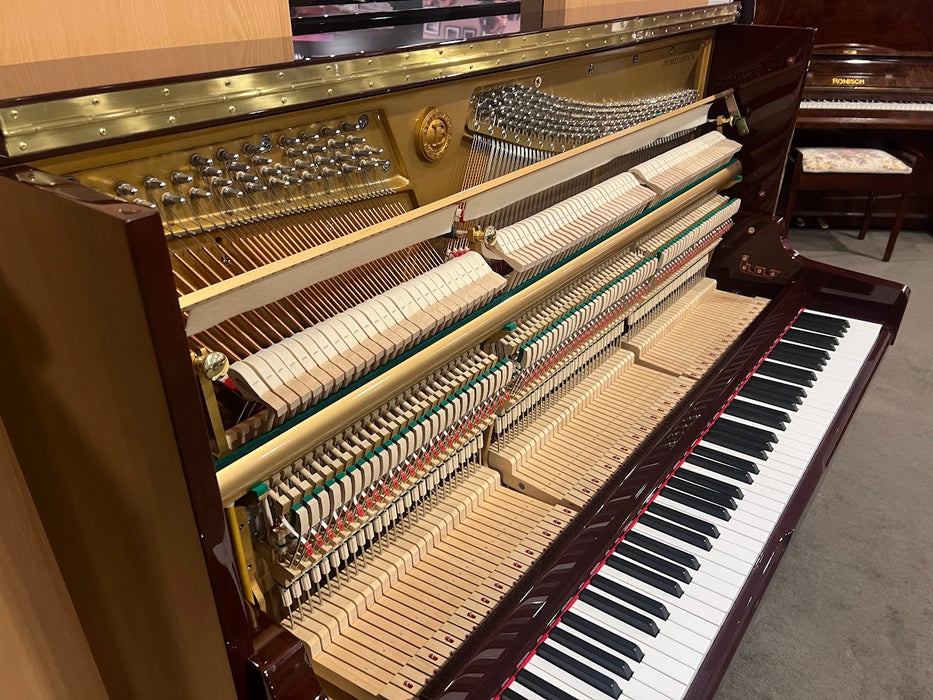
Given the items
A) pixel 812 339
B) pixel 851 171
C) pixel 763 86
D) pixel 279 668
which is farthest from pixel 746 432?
pixel 851 171

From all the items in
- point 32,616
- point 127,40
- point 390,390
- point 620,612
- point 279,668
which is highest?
point 127,40

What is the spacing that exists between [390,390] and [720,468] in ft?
3.45

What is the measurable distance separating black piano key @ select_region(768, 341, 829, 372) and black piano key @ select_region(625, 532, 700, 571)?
1.06m

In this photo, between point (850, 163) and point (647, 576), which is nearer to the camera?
point (647, 576)

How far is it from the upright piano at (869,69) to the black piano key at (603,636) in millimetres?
4700

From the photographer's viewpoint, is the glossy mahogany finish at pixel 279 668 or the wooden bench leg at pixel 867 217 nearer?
the glossy mahogany finish at pixel 279 668

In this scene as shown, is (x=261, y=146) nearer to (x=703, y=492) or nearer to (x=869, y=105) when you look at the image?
(x=703, y=492)

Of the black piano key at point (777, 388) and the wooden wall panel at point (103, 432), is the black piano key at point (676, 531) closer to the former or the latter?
the black piano key at point (777, 388)

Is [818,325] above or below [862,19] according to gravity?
below

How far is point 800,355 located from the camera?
2375 millimetres

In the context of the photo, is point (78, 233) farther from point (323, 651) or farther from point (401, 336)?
point (323, 651)

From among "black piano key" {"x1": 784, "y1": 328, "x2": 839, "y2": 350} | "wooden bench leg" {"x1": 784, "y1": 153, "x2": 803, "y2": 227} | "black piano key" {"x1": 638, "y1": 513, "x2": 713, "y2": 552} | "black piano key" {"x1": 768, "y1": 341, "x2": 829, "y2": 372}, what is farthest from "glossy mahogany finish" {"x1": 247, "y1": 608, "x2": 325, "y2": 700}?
"wooden bench leg" {"x1": 784, "y1": 153, "x2": 803, "y2": 227}

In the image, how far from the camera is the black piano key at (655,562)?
152cm

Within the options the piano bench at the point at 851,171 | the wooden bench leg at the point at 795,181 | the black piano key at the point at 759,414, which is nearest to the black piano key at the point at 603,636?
the black piano key at the point at 759,414
